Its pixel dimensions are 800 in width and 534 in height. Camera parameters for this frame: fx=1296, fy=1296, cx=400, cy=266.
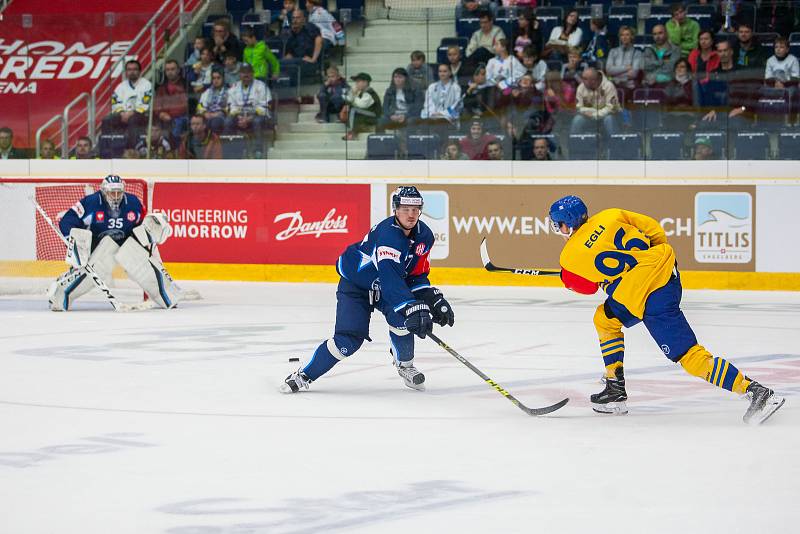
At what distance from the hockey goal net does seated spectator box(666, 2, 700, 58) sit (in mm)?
5216

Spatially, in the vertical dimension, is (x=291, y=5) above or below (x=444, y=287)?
above

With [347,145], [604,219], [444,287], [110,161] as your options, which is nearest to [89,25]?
[110,161]

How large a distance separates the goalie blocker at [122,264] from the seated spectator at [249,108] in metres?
2.57

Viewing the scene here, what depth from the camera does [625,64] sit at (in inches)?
479

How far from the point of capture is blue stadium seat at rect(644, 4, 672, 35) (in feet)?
40.7

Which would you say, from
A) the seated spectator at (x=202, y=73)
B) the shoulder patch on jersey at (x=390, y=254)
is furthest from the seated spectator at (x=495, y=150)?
the shoulder patch on jersey at (x=390, y=254)

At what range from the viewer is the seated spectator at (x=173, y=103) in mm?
13234

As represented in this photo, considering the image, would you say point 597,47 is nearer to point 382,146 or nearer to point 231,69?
point 382,146

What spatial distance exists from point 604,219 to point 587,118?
663 centimetres

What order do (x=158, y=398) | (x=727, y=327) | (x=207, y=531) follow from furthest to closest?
1. (x=727, y=327)
2. (x=158, y=398)
3. (x=207, y=531)

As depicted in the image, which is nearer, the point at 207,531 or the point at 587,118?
the point at 207,531

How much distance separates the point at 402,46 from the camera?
42.2 feet

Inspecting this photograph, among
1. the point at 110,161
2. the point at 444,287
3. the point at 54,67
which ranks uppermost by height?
the point at 54,67

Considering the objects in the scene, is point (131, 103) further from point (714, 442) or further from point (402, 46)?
point (714, 442)
